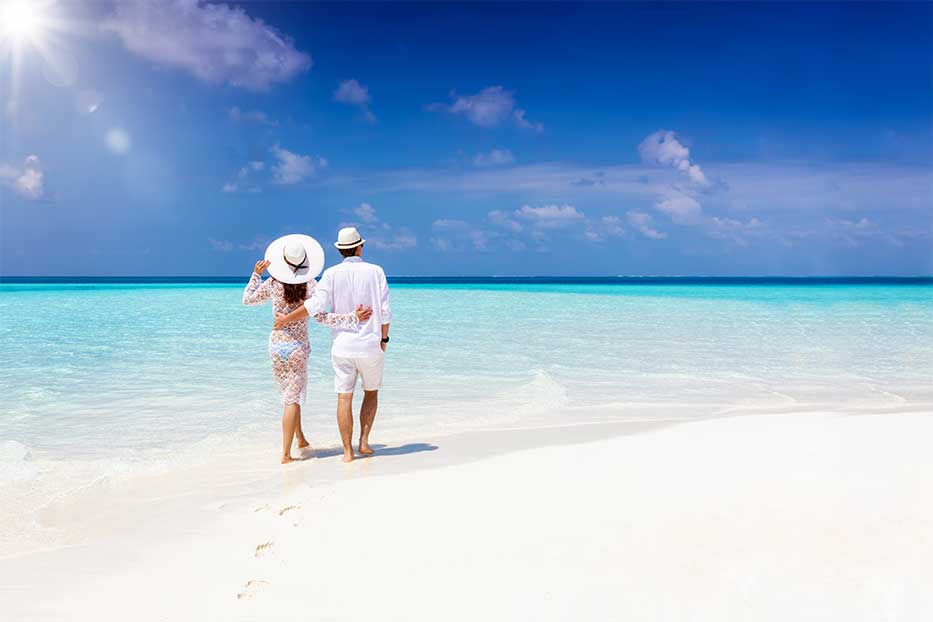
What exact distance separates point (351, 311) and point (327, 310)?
0.20m

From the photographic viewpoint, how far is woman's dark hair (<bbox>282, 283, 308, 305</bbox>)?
5363mm

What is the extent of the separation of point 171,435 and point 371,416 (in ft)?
7.70

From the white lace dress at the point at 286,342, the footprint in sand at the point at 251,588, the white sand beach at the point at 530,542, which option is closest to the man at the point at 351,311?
the white lace dress at the point at 286,342

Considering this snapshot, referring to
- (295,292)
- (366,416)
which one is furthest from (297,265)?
(366,416)

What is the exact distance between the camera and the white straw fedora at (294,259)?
525 cm

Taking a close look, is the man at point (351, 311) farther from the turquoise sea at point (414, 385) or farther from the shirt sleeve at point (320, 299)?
the turquoise sea at point (414, 385)

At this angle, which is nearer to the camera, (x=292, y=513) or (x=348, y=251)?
(x=292, y=513)

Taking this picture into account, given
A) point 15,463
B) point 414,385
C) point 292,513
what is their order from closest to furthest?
1. point 292,513
2. point 15,463
3. point 414,385

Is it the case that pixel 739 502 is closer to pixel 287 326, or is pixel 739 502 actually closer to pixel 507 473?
pixel 507 473

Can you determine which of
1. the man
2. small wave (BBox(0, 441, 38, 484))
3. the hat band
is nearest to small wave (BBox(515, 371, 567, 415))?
the man

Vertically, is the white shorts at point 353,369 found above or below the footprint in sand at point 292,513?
above

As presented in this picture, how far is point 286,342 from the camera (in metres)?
5.50

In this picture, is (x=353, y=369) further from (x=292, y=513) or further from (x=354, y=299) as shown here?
(x=292, y=513)

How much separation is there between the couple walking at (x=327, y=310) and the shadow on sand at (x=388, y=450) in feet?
1.04
